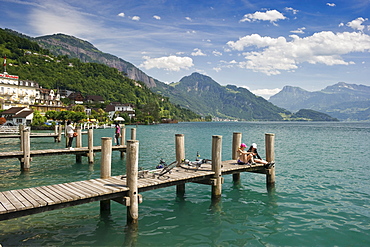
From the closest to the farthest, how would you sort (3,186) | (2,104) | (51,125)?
(3,186)
(51,125)
(2,104)

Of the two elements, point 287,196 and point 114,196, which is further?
point 287,196

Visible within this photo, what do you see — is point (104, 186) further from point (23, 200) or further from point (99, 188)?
point (23, 200)

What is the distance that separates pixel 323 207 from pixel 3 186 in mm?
18616

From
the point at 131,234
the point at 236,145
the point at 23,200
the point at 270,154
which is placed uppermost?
the point at 236,145

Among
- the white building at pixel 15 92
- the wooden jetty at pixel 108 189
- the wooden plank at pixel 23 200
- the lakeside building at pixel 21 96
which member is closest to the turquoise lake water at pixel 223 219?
the wooden jetty at pixel 108 189

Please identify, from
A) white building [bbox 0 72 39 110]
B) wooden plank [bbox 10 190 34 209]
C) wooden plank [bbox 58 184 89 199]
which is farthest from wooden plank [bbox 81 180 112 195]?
white building [bbox 0 72 39 110]

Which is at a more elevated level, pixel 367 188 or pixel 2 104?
pixel 2 104

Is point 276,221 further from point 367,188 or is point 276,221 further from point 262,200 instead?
point 367,188

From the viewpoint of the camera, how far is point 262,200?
15211 mm

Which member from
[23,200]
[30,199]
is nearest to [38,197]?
[30,199]

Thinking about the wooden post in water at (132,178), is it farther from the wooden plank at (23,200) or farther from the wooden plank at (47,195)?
the wooden plank at (23,200)

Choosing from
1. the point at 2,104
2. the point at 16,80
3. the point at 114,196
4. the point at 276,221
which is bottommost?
the point at 276,221

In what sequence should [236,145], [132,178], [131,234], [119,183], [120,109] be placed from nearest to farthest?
[131,234] < [132,178] < [119,183] < [236,145] < [120,109]

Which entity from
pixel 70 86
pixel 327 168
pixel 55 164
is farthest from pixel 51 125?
pixel 70 86
